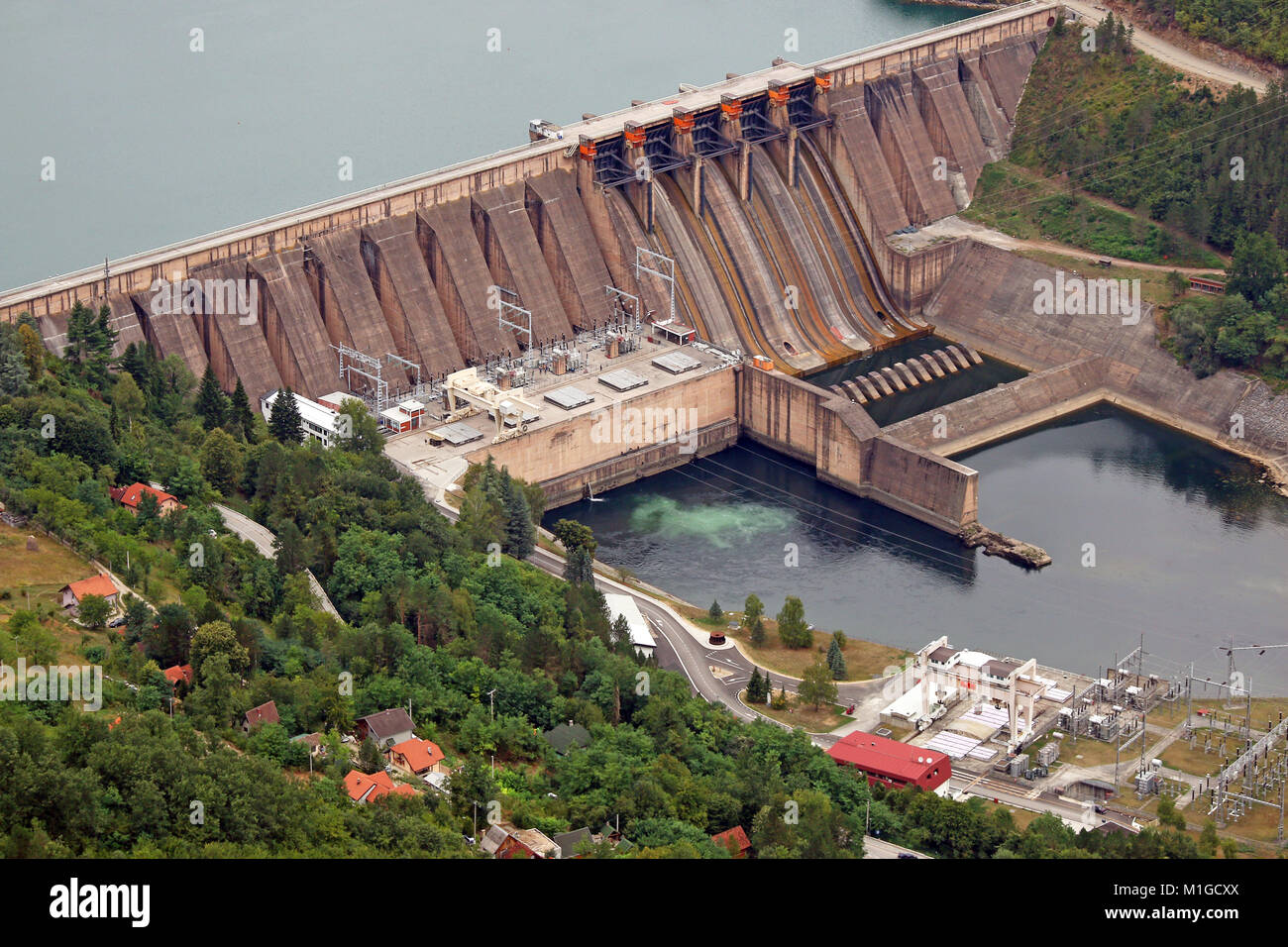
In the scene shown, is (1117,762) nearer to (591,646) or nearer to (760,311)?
(591,646)

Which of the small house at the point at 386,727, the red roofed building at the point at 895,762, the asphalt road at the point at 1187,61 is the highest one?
the asphalt road at the point at 1187,61

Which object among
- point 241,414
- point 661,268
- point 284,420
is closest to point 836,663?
point 284,420

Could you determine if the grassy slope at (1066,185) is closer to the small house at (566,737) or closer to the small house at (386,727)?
the small house at (566,737)

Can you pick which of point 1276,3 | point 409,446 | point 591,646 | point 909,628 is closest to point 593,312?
point 409,446

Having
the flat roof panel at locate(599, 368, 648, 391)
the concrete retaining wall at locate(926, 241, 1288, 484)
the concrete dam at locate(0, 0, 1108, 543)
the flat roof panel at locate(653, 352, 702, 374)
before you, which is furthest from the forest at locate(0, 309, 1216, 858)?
the concrete retaining wall at locate(926, 241, 1288, 484)

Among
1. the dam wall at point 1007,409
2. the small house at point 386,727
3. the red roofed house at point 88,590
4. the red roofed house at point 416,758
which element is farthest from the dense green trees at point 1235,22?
the red roofed house at point 88,590

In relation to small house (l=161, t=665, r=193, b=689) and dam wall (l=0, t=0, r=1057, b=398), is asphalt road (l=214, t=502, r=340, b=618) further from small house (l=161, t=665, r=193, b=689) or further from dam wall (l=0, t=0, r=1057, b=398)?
dam wall (l=0, t=0, r=1057, b=398)
